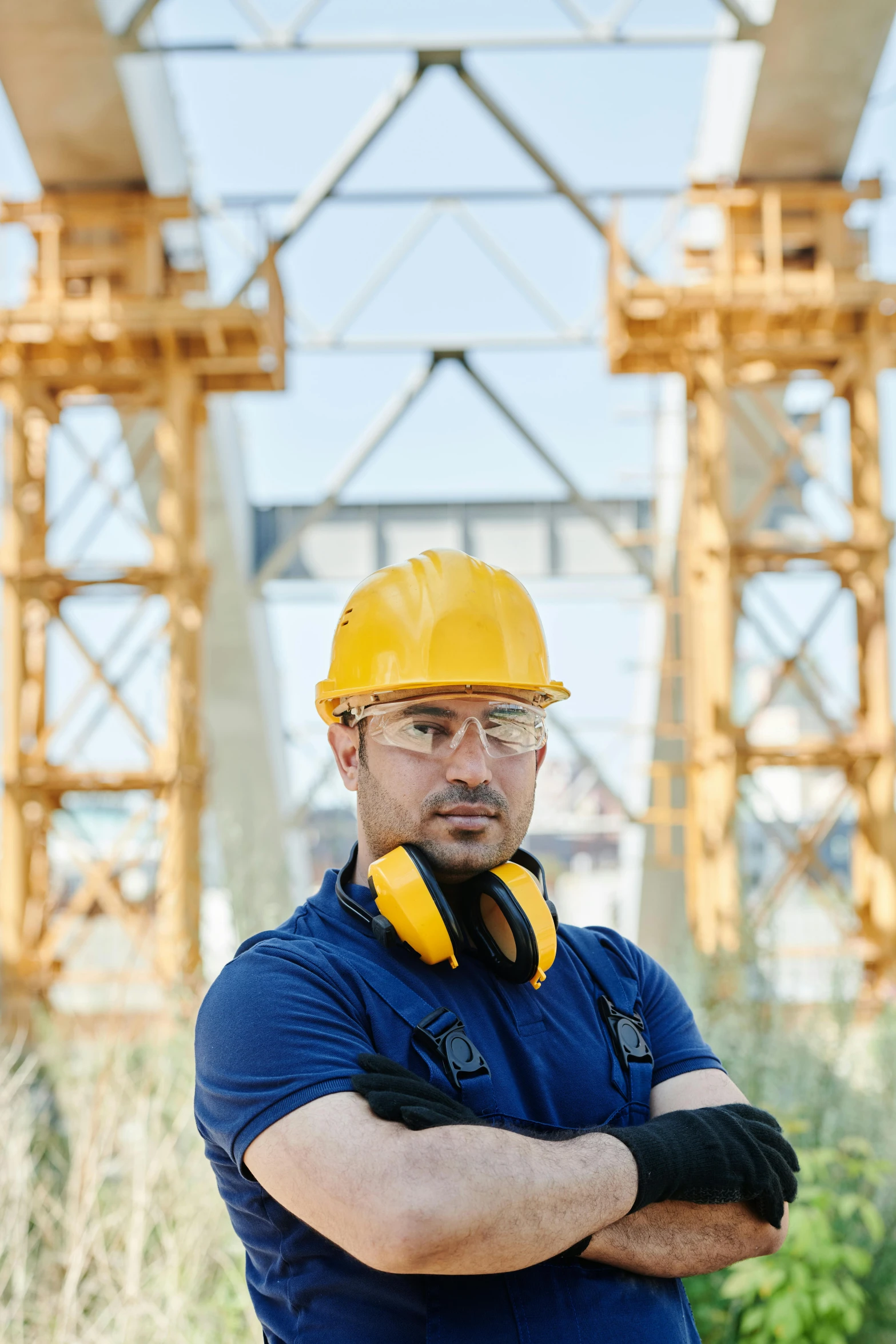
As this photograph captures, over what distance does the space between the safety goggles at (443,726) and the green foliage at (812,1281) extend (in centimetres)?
239

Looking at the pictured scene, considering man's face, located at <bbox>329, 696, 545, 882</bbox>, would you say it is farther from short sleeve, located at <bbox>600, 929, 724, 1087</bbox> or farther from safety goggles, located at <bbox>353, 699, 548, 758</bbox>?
short sleeve, located at <bbox>600, 929, 724, 1087</bbox>

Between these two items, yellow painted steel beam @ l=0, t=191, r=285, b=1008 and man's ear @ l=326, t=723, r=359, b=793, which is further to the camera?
yellow painted steel beam @ l=0, t=191, r=285, b=1008

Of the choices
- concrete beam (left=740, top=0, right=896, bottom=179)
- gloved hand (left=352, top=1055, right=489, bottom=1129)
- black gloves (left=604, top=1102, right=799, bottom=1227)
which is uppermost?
concrete beam (left=740, top=0, right=896, bottom=179)

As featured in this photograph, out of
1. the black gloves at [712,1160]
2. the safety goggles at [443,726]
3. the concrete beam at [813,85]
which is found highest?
the concrete beam at [813,85]

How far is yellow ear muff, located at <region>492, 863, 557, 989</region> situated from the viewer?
2072 millimetres

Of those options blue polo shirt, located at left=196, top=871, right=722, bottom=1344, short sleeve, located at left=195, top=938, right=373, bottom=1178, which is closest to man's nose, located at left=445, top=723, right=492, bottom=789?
blue polo shirt, located at left=196, top=871, right=722, bottom=1344

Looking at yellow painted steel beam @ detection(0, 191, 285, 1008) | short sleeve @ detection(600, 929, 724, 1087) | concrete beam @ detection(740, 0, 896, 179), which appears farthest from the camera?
yellow painted steel beam @ detection(0, 191, 285, 1008)

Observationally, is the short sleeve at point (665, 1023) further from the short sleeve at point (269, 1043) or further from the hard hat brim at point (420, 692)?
the short sleeve at point (269, 1043)

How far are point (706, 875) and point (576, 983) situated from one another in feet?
35.1

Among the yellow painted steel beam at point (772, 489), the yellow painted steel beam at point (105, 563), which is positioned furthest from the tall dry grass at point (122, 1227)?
the yellow painted steel beam at point (772, 489)

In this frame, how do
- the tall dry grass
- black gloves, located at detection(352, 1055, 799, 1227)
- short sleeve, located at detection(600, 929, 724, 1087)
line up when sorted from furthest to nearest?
the tall dry grass < short sleeve, located at detection(600, 929, 724, 1087) < black gloves, located at detection(352, 1055, 799, 1227)

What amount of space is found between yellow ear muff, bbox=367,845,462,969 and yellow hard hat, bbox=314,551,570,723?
1.06ft

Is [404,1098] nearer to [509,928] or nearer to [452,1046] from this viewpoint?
[452,1046]

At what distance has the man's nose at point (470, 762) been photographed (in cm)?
216
